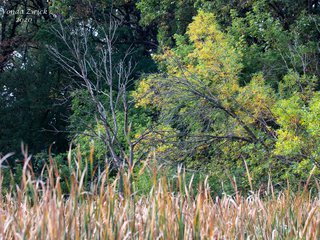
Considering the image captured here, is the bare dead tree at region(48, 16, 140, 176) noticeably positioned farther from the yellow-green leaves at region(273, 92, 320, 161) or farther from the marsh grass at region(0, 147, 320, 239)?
the marsh grass at region(0, 147, 320, 239)

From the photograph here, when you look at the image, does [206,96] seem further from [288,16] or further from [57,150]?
[57,150]

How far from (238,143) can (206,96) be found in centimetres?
121

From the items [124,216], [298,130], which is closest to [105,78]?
[298,130]

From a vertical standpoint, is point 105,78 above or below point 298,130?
above

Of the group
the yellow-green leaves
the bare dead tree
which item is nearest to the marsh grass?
the bare dead tree

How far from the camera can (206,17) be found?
49.0ft

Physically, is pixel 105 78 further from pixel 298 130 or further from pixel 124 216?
pixel 124 216

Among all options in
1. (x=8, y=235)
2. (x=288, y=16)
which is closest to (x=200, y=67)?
(x=288, y=16)

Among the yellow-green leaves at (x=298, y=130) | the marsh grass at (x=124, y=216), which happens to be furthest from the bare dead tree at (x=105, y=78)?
the marsh grass at (x=124, y=216)

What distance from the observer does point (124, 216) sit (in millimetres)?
4043

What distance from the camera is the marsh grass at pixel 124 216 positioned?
360 centimetres

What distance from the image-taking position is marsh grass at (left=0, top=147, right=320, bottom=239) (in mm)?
3600

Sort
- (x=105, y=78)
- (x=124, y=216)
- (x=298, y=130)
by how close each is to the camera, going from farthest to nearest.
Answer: (x=105, y=78), (x=298, y=130), (x=124, y=216)

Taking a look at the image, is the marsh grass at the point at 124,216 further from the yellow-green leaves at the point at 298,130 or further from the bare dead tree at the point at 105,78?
the yellow-green leaves at the point at 298,130
